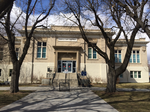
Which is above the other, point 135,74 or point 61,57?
point 61,57

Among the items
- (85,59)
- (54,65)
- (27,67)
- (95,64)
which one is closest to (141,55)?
(95,64)

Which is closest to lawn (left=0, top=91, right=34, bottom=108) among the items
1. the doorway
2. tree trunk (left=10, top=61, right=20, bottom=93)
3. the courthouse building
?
tree trunk (left=10, top=61, right=20, bottom=93)

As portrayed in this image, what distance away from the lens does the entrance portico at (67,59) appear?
2283 centimetres

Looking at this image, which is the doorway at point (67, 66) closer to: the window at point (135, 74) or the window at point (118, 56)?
the window at point (118, 56)

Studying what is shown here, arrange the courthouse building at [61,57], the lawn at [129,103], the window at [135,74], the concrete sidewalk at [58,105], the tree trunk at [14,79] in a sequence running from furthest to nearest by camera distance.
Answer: the window at [135,74]
the courthouse building at [61,57]
the tree trunk at [14,79]
the lawn at [129,103]
the concrete sidewalk at [58,105]

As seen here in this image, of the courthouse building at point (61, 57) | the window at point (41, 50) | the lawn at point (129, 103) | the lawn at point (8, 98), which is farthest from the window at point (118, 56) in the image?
the lawn at point (8, 98)

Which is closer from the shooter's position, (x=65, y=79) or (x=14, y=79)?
(x=14, y=79)

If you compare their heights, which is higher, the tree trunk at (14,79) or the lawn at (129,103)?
the tree trunk at (14,79)

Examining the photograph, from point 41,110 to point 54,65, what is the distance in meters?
16.4

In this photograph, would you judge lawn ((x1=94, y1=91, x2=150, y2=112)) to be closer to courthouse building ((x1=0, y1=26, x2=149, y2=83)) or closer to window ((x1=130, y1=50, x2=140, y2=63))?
courthouse building ((x1=0, y1=26, x2=149, y2=83))

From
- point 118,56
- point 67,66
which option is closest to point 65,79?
point 67,66

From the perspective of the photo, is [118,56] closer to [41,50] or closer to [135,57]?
[135,57]

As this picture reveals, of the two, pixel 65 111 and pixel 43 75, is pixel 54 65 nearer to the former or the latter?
pixel 43 75

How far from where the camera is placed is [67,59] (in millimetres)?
23766
